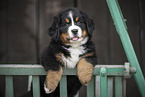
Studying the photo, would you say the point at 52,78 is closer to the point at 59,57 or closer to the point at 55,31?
the point at 59,57

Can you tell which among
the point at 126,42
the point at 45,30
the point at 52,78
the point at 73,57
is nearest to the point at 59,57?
the point at 73,57

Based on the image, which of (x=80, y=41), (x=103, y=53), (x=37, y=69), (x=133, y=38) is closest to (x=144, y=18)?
(x=133, y=38)

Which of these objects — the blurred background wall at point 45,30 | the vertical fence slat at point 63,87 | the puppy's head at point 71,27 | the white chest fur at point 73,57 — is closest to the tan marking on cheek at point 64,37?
the puppy's head at point 71,27

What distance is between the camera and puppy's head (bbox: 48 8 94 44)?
83.5 inches

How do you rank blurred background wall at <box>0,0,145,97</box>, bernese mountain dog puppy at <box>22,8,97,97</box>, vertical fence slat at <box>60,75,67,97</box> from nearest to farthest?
vertical fence slat at <box>60,75,67,97</box> → bernese mountain dog puppy at <box>22,8,97,97</box> → blurred background wall at <box>0,0,145,97</box>

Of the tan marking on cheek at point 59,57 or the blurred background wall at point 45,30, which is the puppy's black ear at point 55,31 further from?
the blurred background wall at point 45,30

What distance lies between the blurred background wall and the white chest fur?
8.03 feet

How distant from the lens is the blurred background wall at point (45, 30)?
14.9 feet

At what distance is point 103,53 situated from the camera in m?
4.70

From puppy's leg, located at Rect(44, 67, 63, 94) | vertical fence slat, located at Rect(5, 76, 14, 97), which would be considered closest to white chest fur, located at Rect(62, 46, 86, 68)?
puppy's leg, located at Rect(44, 67, 63, 94)

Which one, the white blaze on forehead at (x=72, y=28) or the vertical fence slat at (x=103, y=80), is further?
the white blaze on forehead at (x=72, y=28)

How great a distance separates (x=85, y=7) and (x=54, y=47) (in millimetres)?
2661

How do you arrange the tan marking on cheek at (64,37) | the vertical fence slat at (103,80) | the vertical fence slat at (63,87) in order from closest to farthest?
1. the vertical fence slat at (103,80)
2. the vertical fence slat at (63,87)
3. the tan marking on cheek at (64,37)

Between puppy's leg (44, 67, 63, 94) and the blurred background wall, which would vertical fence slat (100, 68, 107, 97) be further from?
the blurred background wall
